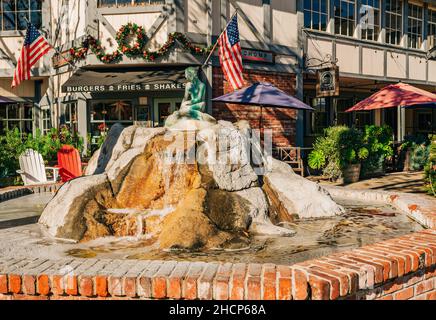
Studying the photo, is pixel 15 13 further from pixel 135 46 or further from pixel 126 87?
pixel 126 87

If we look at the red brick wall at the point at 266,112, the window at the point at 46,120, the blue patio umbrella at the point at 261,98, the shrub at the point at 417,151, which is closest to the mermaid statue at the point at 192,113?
the blue patio umbrella at the point at 261,98

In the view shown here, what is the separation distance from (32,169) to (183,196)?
5.46m

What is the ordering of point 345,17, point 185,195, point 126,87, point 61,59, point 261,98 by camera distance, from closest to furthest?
point 185,195 → point 261,98 → point 126,87 → point 61,59 → point 345,17

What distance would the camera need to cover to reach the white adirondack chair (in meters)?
9.87

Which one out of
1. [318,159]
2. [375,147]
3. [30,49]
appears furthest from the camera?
Result: [30,49]

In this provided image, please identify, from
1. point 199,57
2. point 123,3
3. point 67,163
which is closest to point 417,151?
point 199,57

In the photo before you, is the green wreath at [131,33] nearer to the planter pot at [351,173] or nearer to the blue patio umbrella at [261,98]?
the blue patio umbrella at [261,98]

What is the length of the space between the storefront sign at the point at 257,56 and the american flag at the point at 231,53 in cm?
189

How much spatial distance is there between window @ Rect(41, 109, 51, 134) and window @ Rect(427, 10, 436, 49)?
1698 centimetres

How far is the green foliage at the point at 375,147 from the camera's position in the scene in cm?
1151

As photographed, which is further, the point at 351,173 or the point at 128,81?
the point at 128,81

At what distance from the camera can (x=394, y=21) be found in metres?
18.5

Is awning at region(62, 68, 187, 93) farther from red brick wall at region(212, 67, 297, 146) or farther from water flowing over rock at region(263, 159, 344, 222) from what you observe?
water flowing over rock at region(263, 159, 344, 222)
